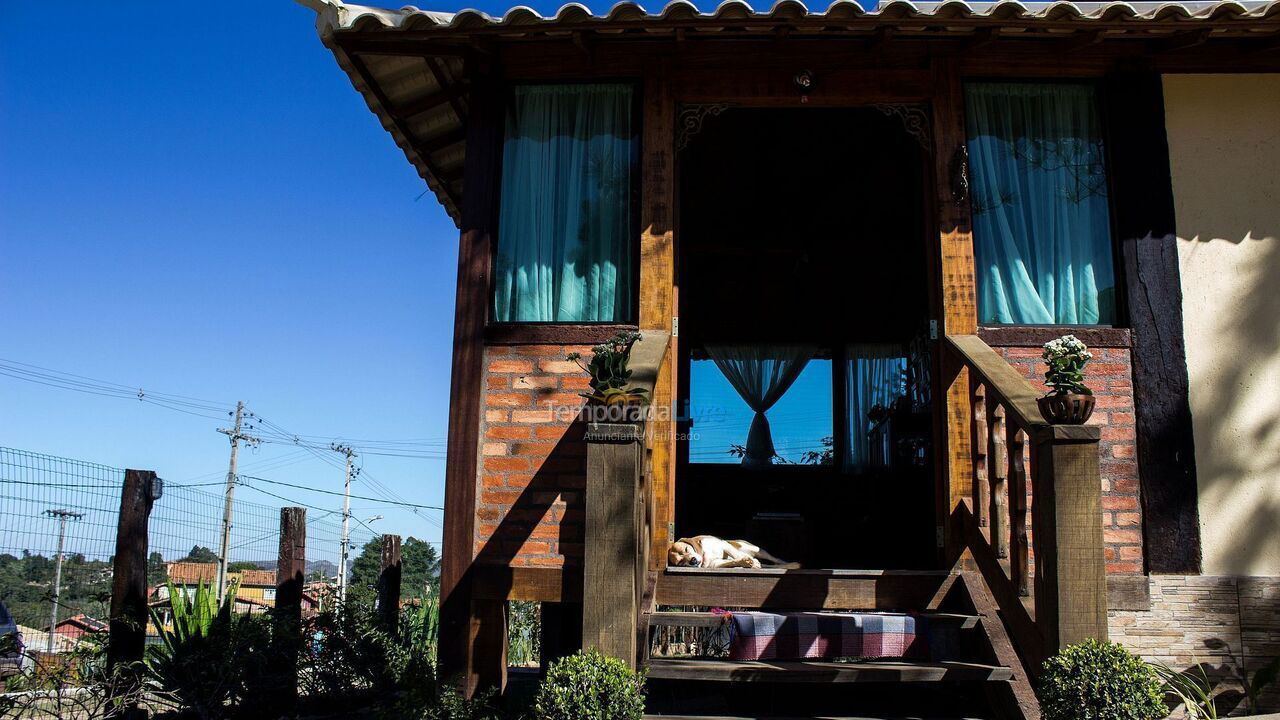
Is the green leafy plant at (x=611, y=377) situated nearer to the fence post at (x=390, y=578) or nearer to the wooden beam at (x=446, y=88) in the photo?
the wooden beam at (x=446, y=88)

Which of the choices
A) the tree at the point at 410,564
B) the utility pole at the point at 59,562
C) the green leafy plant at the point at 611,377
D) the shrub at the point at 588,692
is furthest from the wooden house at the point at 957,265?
the tree at the point at 410,564

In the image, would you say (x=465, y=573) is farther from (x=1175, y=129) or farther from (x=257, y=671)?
(x=1175, y=129)

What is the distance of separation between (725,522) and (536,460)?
482 cm

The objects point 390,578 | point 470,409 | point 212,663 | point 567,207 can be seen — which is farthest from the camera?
point 390,578

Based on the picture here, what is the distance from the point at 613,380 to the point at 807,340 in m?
6.84

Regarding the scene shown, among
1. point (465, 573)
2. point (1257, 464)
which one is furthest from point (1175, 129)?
point (465, 573)

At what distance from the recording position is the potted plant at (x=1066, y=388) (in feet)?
12.5

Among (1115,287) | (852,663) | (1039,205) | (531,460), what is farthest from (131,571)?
(1115,287)

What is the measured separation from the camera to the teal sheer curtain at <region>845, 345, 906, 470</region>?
10102mm

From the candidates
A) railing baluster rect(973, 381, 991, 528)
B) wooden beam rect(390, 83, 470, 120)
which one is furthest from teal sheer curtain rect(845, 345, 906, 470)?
wooden beam rect(390, 83, 470, 120)

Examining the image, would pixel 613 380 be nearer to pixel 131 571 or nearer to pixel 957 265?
pixel 957 265

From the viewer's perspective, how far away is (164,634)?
558 cm

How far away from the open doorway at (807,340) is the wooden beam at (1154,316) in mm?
1676

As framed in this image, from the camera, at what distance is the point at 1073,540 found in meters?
3.75
